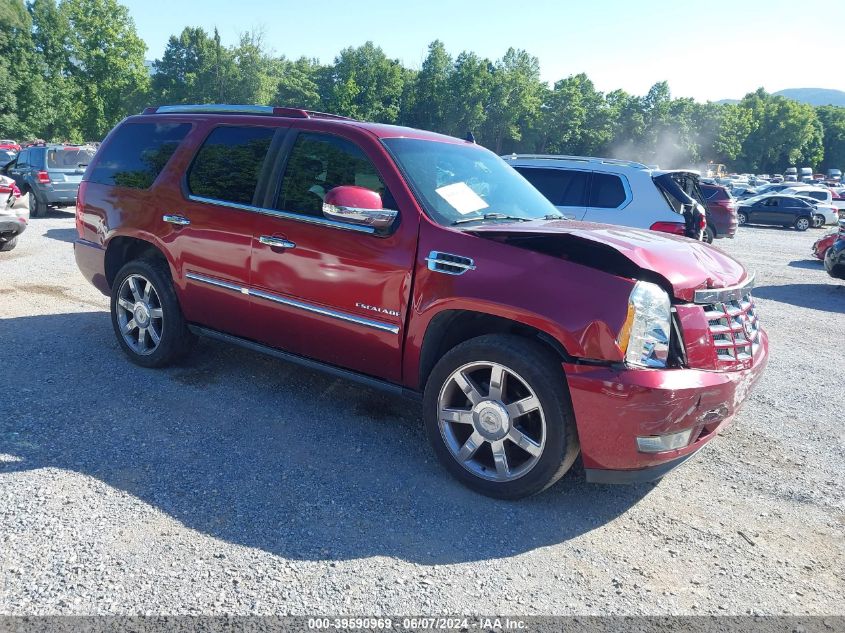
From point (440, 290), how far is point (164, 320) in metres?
2.44

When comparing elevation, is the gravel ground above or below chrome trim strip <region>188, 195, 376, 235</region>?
below

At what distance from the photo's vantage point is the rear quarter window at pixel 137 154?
193 inches

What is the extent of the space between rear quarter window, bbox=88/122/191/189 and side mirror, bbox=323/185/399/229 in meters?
2.01

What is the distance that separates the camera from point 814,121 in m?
125

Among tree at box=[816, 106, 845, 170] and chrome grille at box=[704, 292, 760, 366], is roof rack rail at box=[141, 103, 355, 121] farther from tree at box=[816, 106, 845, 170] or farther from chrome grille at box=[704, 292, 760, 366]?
tree at box=[816, 106, 845, 170]

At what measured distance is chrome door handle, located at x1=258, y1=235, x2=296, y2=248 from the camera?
404cm

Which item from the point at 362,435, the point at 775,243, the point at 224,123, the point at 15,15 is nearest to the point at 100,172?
the point at 224,123

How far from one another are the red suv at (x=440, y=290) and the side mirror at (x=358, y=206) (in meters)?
0.01

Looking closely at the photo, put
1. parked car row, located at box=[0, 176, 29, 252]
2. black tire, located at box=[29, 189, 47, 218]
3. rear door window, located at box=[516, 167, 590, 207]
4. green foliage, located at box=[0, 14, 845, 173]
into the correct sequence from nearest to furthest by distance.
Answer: rear door window, located at box=[516, 167, 590, 207] < parked car row, located at box=[0, 176, 29, 252] < black tire, located at box=[29, 189, 47, 218] < green foliage, located at box=[0, 14, 845, 173]

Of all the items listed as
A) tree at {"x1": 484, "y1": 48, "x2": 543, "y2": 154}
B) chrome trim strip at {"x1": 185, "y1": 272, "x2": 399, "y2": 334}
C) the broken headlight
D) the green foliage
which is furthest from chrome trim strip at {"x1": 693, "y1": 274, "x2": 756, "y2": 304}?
tree at {"x1": 484, "y1": 48, "x2": 543, "y2": 154}

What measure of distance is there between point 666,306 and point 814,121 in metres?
148

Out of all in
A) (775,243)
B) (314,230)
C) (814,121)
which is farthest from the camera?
(814,121)

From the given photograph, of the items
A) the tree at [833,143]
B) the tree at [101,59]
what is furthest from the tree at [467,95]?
the tree at [833,143]

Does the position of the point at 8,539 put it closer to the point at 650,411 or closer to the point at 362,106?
the point at 650,411
